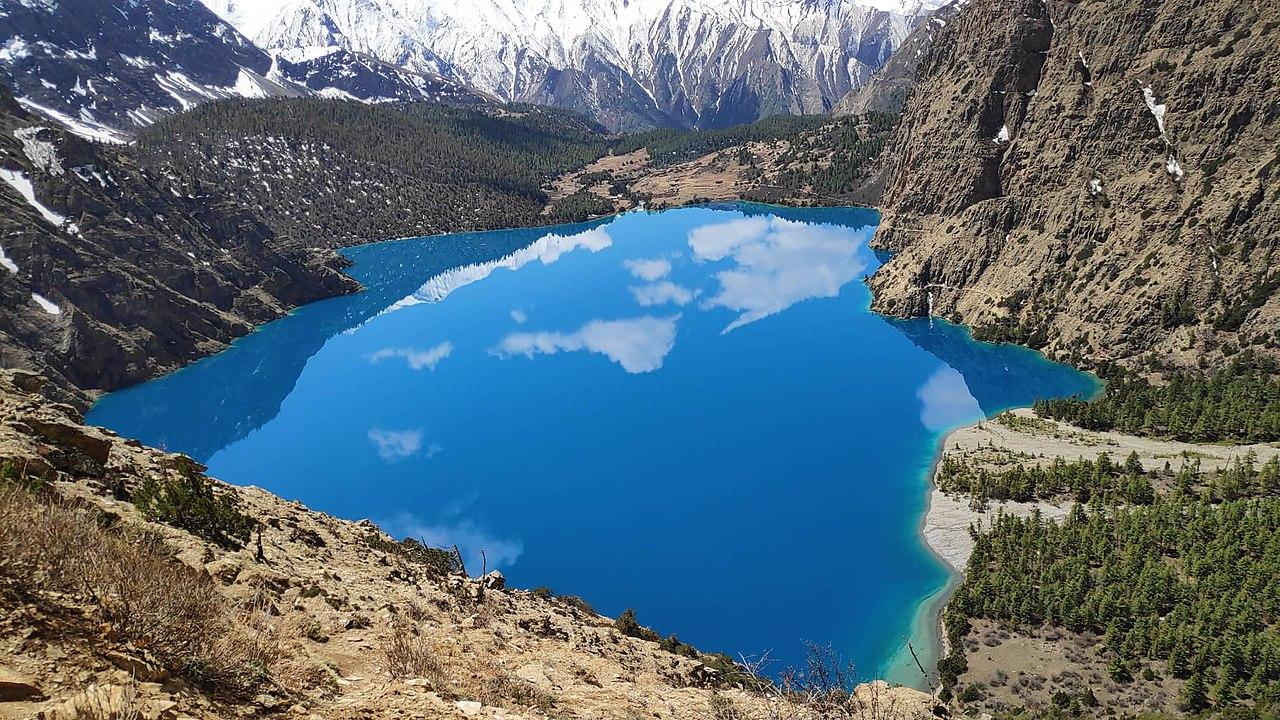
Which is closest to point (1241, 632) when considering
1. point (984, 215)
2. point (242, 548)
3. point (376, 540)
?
point (376, 540)

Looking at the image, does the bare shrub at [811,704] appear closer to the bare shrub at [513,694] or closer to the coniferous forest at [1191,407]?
the bare shrub at [513,694]

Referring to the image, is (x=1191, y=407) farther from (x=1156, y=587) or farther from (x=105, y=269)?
(x=105, y=269)

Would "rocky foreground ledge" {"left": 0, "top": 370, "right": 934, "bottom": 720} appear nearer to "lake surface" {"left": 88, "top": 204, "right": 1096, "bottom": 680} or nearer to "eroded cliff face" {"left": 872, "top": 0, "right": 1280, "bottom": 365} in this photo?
"lake surface" {"left": 88, "top": 204, "right": 1096, "bottom": 680}

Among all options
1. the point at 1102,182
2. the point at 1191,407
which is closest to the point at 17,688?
the point at 1191,407

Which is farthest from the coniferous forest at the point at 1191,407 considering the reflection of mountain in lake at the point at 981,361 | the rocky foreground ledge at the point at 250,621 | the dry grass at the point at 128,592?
the dry grass at the point at 128,592

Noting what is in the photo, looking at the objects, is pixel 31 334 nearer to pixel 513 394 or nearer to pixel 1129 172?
pixel 513 394

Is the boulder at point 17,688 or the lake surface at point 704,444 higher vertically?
the lake surface at point 704,444

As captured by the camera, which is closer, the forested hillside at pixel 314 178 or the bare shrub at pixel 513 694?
the bare shrub at pixel 513 694
